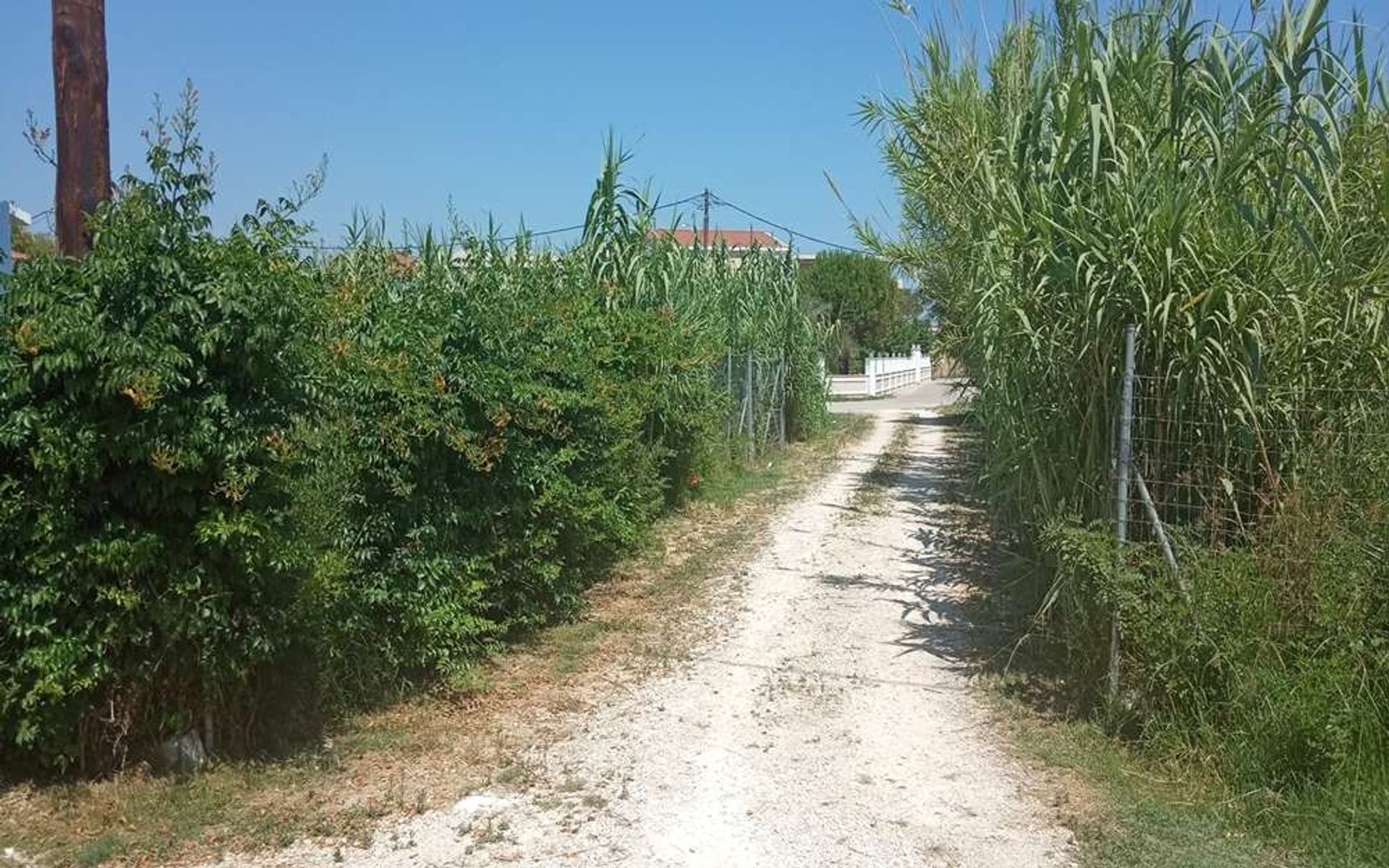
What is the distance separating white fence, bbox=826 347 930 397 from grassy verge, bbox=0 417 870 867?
107 feet

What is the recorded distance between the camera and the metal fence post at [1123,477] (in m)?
5.85

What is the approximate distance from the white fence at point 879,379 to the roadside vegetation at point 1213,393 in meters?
33.0

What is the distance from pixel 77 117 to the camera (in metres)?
5.55

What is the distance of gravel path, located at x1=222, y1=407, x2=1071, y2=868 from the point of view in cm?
466

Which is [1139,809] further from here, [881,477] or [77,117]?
[881,477]

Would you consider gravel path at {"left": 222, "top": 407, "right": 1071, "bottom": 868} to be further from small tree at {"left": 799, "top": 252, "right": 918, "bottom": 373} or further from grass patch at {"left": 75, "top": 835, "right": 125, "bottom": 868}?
small tree at {"left": 799, "top": 252, "right": 918, "bottom": 373}

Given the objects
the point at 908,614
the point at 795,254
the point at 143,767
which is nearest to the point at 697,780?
the point at 143,767

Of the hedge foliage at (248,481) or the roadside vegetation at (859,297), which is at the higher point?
the roadside vegetation at (859,297)

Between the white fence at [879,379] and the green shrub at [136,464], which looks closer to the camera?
the green shrub at [136,464]

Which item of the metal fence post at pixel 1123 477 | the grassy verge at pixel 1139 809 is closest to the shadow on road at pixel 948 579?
the metal fence post at pixel 1123 477

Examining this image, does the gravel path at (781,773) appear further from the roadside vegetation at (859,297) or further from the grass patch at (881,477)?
the roadside vegetation at (859,297)

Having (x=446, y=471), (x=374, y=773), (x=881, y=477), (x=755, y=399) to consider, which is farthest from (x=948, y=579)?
(x=755, y=399)

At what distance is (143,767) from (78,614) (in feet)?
2.75

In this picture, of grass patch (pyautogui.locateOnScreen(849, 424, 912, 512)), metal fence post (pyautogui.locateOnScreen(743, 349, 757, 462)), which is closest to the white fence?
grass patch (pyautogui.locateOnScreen(849, 424, 912, 512))
